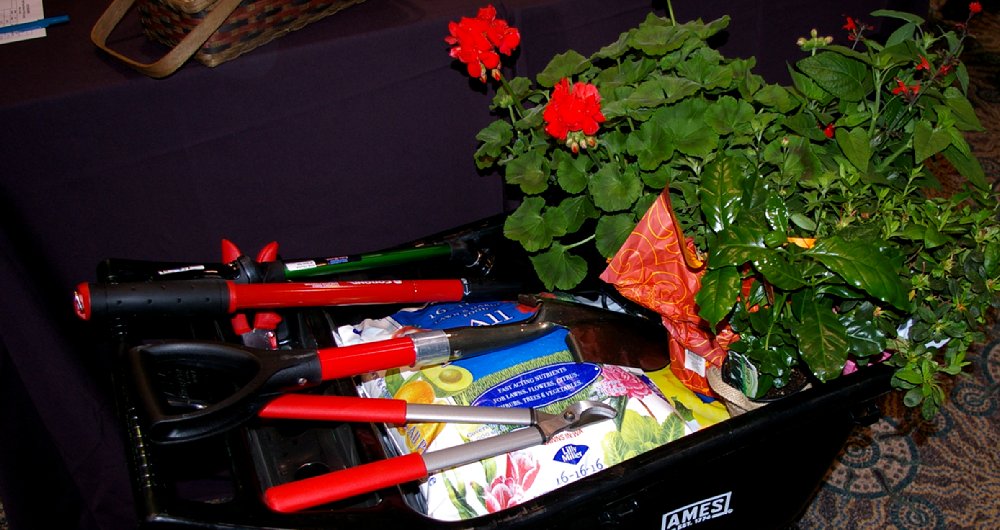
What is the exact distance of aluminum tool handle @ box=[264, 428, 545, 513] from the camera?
28.2 inches

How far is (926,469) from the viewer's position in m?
1.36

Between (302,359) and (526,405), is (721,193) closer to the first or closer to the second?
(526,405)

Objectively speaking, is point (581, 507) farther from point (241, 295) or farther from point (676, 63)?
point (676, 63)

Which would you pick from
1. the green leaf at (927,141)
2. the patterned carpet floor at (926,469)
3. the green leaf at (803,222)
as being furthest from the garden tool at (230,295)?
the patterned carpet floor at (926,469)

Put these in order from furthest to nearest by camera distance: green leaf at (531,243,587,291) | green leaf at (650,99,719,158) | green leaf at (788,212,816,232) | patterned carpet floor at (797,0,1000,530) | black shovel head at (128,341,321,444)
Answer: patterned carpet floor at (797,0,1000,530)
green leaf at (531,243,587,291)
green leaf at (650,99,719,158)
green leaf at (788,212,816,232)
black shovel head at (128,341,321,444)

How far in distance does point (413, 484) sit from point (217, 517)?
10.0 inches

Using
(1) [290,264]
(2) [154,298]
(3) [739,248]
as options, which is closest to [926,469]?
(3) [739,248]

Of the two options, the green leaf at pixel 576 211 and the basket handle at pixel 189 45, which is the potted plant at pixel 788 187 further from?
the basket handle at pixel 189 45

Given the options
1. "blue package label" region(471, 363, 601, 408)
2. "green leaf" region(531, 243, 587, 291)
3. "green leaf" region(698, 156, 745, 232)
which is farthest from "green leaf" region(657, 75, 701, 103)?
"blue package label" region(471, 363, 601, 408)

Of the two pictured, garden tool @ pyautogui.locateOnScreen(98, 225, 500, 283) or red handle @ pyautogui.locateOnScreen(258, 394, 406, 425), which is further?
garden tool @ pyautogui.locateOnScreen(98, 225, 500, 283)

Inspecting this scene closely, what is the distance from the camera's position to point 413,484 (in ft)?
2.87

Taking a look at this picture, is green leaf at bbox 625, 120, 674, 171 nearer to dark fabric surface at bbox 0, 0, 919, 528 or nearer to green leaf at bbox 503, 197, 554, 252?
green leaf at bbox 503, 197, 554, 252

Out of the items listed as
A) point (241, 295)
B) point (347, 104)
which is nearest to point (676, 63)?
point (347, 104)

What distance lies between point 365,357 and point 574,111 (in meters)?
0.33
